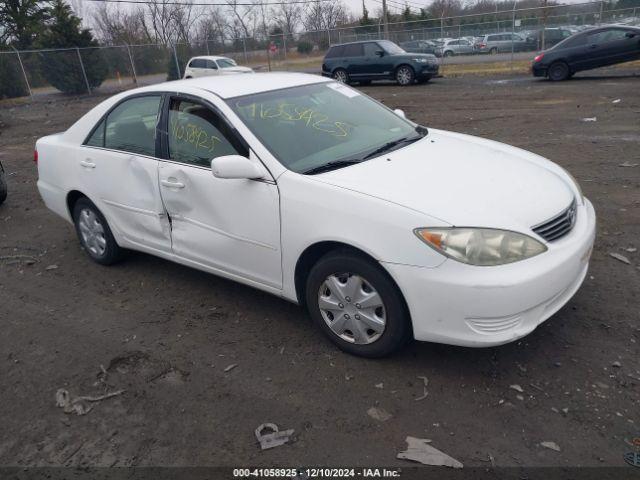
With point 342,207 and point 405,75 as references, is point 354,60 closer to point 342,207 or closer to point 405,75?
point 405,75

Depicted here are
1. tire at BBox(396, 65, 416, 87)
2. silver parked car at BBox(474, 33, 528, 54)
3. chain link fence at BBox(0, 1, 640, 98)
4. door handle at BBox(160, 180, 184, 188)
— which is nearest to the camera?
door handle at BBox(160, 180, 184, 188)

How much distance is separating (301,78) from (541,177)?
6.89ft

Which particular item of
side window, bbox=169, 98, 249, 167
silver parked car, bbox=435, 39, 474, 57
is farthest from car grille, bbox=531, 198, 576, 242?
silver parked car, bbox=435, 39, 474, 57

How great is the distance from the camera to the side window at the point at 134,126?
412cm

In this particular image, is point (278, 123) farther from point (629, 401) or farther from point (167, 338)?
point (629, 401)

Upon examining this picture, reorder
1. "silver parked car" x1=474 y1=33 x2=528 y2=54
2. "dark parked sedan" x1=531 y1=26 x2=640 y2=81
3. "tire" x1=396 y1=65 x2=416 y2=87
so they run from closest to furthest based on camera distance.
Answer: "dark parked sedan" x1=531 y1=26 x2=640 y2=81
"tire" x1=396 y1=65 x2=416 y2=87
"silver parked car" x1=474 y1=33 x2=528 y2=54

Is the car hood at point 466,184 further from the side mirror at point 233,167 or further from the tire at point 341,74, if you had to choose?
the tire at point 341,74

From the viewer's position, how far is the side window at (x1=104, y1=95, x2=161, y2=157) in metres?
4.12

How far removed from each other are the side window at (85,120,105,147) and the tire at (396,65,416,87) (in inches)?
606

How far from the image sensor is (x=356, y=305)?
3111 mm

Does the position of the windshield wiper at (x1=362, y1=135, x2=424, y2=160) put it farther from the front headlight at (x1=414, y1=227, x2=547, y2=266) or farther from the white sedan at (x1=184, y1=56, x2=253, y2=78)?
the white sedan at (x1=184, y1=56, x2=253, y2=78)

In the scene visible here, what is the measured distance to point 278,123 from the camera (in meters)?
3.64

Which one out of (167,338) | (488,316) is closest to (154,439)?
(167,338)

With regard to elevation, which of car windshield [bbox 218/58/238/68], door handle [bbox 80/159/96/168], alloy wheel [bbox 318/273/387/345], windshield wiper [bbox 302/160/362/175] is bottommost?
alloy wheel [bbox 318/273/387/345]
